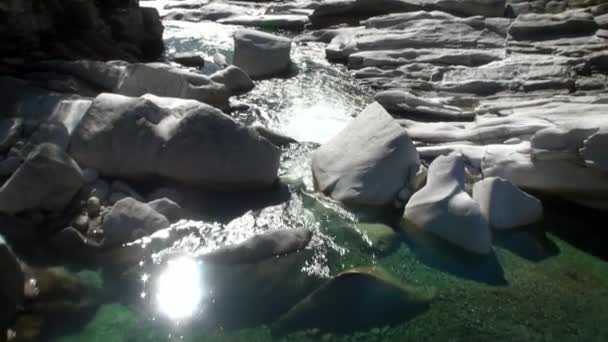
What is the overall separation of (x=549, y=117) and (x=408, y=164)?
2.80m

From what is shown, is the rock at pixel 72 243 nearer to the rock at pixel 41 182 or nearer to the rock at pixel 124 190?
the rock at pixel 41 182

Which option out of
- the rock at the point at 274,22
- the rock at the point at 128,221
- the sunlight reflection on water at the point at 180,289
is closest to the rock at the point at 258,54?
the rock at the point at 274,22

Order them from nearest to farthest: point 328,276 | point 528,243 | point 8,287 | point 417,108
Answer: point 8,287, point 328,276, point 528,243, point 417,108

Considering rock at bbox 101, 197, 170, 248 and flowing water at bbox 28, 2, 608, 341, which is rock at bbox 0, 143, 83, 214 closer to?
rock at bbox 101, 197, 170, 248

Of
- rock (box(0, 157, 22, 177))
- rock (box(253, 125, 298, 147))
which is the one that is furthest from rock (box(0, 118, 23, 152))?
rock (box(253, 125, 298, 147))

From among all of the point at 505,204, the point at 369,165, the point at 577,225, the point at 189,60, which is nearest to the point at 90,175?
the point at 369,165

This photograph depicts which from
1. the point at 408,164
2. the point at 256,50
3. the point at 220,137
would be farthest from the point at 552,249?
the point at 256,50

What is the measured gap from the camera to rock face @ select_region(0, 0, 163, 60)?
10.7m

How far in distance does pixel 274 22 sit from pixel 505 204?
11.2 m

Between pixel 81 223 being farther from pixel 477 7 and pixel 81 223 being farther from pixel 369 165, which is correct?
pixel 477 7

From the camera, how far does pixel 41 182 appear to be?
714 cm

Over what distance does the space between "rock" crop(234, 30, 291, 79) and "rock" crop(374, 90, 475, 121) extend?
8.60ft

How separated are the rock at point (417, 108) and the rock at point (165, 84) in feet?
10.2

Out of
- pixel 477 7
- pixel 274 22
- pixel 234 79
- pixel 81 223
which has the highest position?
pixel 477 7
